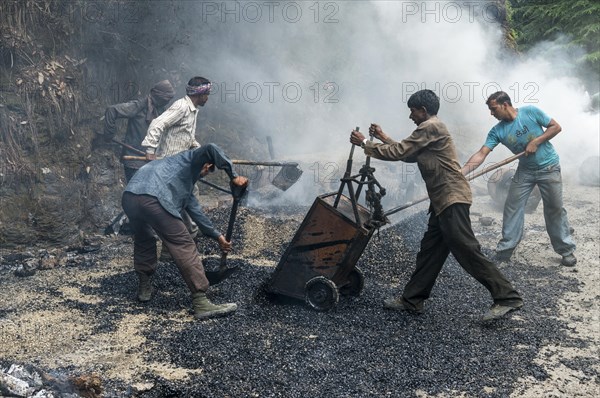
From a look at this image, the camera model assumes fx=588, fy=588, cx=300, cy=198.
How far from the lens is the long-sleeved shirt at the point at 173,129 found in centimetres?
609

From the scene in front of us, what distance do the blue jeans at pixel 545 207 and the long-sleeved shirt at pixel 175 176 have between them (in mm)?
3610

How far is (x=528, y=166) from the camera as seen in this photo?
6.70 meters

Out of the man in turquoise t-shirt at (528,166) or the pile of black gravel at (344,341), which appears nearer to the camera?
the pile of black gravel at (344,341)

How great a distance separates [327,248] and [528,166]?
3.07 m

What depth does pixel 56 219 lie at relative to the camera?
7.62 meters

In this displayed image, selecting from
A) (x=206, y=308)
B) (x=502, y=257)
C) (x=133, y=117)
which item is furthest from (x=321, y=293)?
(x=133, y=117)

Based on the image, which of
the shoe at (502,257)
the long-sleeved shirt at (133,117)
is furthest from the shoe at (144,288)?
the shoe at (502,257)

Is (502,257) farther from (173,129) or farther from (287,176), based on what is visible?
(173,129)

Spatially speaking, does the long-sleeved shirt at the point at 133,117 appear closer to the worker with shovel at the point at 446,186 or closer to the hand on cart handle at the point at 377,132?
the hand on cart handle at the point at 377,132

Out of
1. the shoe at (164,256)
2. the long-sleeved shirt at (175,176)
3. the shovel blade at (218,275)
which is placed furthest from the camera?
the shoe at (164,256)

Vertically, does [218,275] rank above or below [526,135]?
below

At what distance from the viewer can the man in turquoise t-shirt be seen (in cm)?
643

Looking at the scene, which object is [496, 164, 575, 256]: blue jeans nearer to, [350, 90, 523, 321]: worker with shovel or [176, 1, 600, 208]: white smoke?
[350, 90, 523, 321]: worker with shovel

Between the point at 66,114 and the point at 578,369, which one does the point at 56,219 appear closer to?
the point at 66,114
